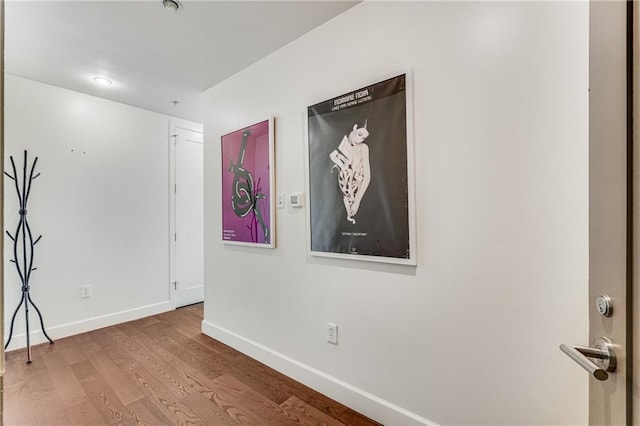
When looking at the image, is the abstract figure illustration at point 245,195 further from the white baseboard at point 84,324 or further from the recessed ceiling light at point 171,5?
the white baseboard at point 84,324

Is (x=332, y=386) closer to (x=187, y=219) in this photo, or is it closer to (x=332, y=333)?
(x=332, y=333)

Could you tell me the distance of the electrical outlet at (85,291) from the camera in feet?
9.66

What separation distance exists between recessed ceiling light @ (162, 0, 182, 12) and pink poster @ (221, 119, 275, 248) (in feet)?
2.85

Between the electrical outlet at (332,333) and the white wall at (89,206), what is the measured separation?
2646mm

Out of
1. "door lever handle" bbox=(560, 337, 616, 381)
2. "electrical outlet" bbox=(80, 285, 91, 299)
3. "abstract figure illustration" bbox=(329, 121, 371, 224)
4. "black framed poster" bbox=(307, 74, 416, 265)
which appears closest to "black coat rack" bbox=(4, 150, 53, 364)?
"electrical outlet" bbox=(80, 285, 91, 299)

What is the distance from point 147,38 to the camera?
6.61ft

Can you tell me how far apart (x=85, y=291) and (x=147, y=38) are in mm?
2618

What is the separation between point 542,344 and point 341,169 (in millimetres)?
1295

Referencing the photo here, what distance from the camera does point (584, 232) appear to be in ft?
3.56

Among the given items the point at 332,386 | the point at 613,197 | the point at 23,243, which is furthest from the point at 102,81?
the point at 613,197

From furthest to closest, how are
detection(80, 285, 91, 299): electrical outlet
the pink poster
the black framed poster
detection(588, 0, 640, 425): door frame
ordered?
detection(80, 285, 91, 299): electrical outlet → the pink poster → the black framed poster → detection(588, 0, 640, 425): door frame

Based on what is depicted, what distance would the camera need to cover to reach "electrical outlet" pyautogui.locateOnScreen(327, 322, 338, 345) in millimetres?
1835

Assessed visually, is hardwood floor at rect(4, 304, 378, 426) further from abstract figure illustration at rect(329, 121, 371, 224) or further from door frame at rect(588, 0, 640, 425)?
door frame at rect(588, 0, 640, 425)

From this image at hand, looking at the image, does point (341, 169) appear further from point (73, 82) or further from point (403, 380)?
point (73, 82)
